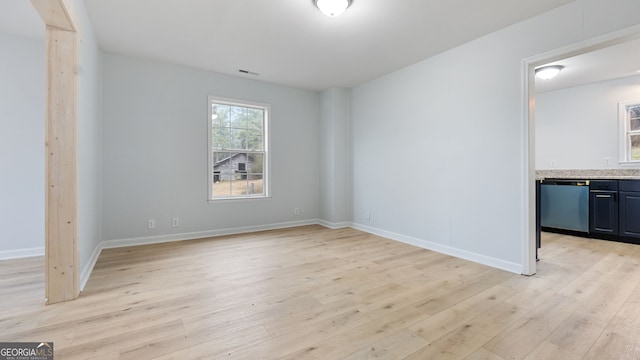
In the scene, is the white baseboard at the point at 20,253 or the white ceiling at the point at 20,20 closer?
the white ceiling at the point at 20,20

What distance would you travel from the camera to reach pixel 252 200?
4.80m

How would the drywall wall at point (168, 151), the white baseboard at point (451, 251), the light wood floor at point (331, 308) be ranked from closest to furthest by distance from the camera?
the light wood floor at point (331, 308), the white baseboard at point (451, 251), the drywall wall at point (168, 151)

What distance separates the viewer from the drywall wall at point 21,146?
324 centimetres

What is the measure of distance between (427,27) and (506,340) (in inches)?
114

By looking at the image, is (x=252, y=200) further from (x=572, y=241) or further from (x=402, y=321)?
(x=572, y=241)

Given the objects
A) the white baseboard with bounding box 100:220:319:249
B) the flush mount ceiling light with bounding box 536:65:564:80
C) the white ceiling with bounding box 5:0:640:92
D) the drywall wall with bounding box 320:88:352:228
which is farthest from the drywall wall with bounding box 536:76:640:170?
the white baseboard with bounding box 100:220:319:249

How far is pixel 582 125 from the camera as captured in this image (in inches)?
192

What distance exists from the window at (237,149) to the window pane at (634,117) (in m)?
5.93

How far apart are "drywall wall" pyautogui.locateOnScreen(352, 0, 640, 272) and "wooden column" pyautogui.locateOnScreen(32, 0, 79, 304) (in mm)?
3745

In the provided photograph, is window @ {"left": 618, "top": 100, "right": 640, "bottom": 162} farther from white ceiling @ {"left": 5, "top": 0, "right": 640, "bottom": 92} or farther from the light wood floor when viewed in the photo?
the light wood floor

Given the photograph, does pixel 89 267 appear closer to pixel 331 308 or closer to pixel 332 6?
pixel 331 308

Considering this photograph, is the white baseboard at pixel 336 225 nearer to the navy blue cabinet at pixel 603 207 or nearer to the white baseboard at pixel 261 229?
the white baseboard at pixel 261 229

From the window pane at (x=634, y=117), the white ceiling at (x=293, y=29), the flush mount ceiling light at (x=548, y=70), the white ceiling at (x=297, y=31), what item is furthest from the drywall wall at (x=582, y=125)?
the white ceiling at (x=293, y=29)

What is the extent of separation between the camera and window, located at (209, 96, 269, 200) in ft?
14.8
